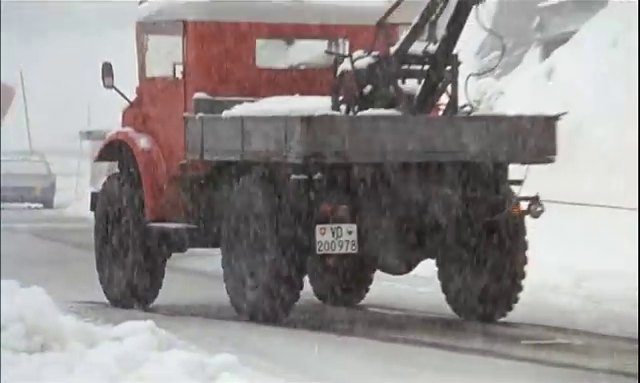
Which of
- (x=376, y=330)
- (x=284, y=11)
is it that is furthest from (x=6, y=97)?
(x=376, y=330)

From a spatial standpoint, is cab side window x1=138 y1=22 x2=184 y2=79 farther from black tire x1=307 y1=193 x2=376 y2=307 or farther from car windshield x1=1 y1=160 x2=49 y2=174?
black tire x1=307 y1=193 x2=376 y2=307

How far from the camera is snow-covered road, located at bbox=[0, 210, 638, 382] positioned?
1.90 meters

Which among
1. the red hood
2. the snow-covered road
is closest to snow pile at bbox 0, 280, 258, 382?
the snow-covered road

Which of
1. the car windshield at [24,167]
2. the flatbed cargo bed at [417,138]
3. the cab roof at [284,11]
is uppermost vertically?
the cab roof at [284,11]

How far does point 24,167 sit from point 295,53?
602mm

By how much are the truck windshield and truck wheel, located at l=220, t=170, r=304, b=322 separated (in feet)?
0.65

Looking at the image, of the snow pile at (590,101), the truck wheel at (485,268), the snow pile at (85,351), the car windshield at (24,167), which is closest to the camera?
the snow pile at (590,101)

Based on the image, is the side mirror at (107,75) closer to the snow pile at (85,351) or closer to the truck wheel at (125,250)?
the truck wheel at (125,250)

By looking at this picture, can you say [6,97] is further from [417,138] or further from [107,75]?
[417,138]

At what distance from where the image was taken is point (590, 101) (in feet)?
6.08

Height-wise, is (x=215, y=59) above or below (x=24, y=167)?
above

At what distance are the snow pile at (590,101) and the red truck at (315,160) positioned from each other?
0.03 m

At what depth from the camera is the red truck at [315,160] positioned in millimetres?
1883

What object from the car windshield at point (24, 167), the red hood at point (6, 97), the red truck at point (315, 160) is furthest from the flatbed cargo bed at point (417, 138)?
the red hood at point (6, 97)
